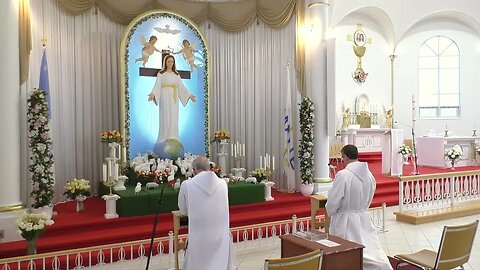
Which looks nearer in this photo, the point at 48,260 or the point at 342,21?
the point at 48,260

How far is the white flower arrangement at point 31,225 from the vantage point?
5.79 m

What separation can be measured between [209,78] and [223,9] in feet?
6.33

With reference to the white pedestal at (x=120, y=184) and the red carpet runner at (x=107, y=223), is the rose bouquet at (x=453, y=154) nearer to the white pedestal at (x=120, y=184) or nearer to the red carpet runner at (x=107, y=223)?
the red carpet runner at (x=107, y=223)

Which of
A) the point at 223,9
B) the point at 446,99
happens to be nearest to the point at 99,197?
the point at 223,9

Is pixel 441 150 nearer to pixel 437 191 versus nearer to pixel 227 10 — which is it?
pixel 437 191

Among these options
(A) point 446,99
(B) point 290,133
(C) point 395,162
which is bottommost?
(C) point 395,162

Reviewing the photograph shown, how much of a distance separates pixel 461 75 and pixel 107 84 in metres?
14.2

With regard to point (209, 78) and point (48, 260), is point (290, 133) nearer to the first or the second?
point (209, 78)

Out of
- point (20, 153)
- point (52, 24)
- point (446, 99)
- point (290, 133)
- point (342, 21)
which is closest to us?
point (20, 153)

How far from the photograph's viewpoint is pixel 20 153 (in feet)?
24.6

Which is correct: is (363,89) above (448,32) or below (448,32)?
below

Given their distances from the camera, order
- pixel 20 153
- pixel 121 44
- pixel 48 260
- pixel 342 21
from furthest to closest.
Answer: pixel 342 21
pixel 121 44
pixel 20 153
pixel 48 260

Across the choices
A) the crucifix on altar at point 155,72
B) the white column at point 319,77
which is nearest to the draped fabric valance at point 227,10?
the white column at point 319,77

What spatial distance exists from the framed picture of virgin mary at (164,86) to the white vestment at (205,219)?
18.0ft
